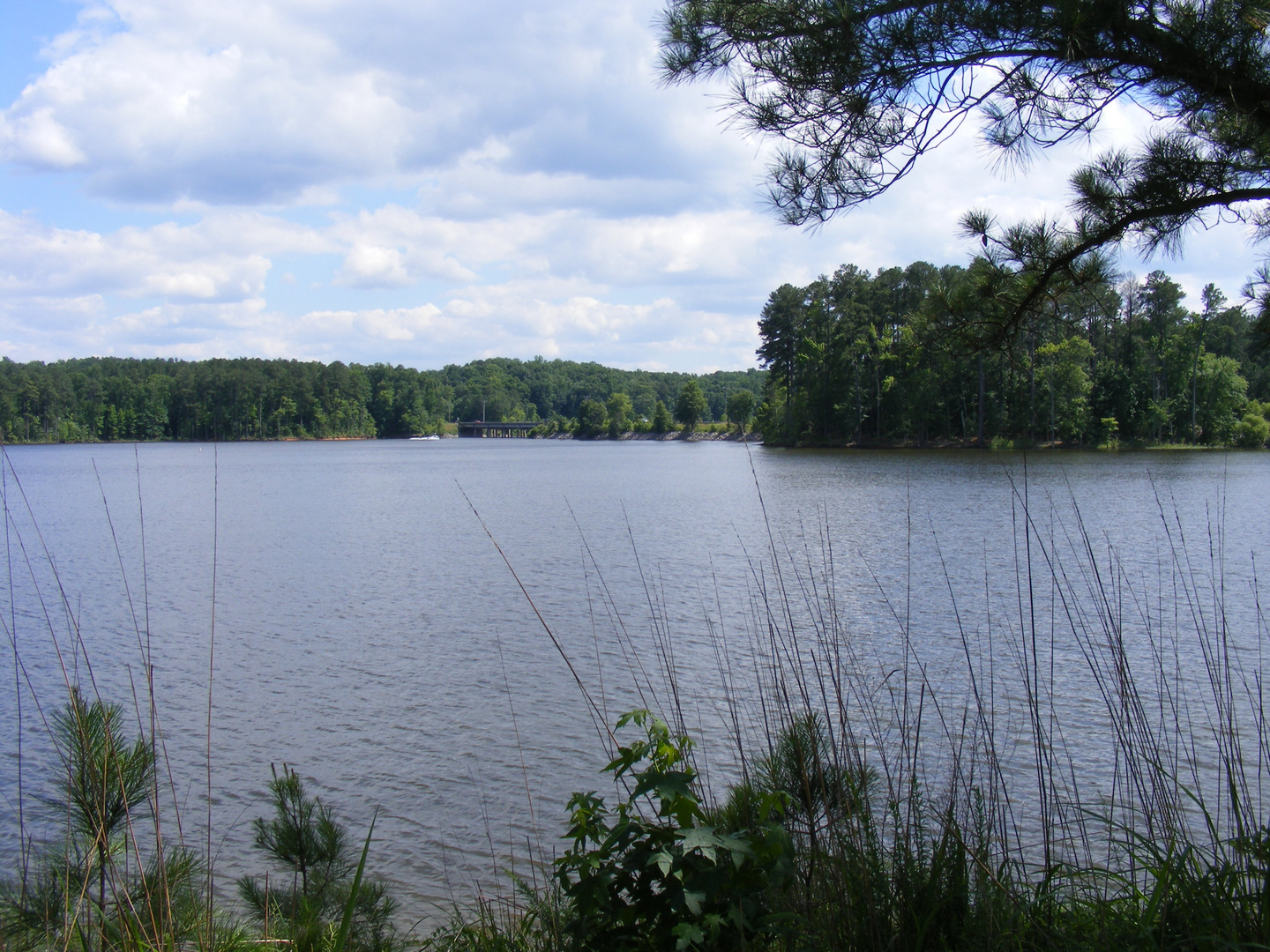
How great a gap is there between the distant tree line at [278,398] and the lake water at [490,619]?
10.3 feet

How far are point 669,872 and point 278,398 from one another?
124676mm

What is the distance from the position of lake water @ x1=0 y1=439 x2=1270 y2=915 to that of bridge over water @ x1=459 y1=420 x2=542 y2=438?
149m

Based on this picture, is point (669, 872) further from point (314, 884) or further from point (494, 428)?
point (494, 428)

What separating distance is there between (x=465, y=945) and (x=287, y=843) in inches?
45.0

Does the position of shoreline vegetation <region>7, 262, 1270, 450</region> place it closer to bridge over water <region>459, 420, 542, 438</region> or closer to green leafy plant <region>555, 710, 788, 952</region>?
green leafy plant <region>555, 710, 788, 952</region>

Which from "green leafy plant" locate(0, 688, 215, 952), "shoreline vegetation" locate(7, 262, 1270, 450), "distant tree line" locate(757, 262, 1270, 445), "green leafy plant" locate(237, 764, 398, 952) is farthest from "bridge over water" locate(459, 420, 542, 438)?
"green leafy plant" locate(0, 688, 215, 952)

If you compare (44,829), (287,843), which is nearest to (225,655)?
(44,829)

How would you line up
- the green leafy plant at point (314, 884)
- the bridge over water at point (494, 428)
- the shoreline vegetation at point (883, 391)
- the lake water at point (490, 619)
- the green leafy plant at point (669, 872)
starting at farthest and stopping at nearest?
the bridge over water at point (494, 428), the shoreline vegetation at point (883, 391), the lake water at point (490, 619), the green leafy plant at point (314, 884), the green leafy plant at point (669, 872)

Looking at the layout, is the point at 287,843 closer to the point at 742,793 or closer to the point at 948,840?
the point at 742,793

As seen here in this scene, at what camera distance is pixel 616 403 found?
144 m

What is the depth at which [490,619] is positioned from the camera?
13.5 meters

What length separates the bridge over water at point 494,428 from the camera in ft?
590

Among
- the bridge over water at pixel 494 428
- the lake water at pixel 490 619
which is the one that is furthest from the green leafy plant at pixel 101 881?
the bridge over water at pixel 494 428

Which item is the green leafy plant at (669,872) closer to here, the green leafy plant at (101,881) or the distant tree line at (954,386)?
the green leafy plant at (101,881)
